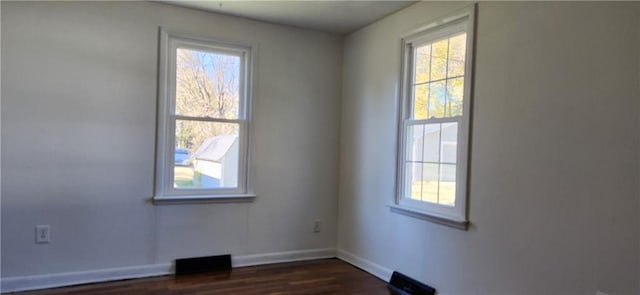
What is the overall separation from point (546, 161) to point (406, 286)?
1505mm

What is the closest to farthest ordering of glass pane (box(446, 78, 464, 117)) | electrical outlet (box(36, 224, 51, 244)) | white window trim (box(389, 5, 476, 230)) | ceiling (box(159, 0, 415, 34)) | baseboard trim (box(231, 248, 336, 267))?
white window trim (box(389, 5, 476, 230)) → glass pane (box(446, 78, 464, 117)) → electrical outlet (box(36, 224, 51, 244)) → ceiling (box(159, 0, 415, 34)) → baseboard trim (box(231, 248, 336, 267))

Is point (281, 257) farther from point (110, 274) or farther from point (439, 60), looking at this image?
point (439, 60)

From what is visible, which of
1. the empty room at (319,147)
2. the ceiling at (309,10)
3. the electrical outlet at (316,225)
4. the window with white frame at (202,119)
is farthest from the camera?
the electrical outlet at (316,225)

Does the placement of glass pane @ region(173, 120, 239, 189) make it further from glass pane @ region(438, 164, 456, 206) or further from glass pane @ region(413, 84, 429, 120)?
glass pane @ region(438, 164, 456, 206)

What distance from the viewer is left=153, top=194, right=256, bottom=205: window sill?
3.53 metres

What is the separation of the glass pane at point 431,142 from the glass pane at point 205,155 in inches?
67.4

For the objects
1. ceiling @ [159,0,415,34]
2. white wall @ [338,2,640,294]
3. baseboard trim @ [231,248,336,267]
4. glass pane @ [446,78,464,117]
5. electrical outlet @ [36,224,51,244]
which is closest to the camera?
white wall @ [338,2,640,294]

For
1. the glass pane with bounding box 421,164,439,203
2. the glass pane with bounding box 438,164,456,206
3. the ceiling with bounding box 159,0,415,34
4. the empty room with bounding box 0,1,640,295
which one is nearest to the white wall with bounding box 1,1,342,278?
the empty room with bounding box 0,1,640,295

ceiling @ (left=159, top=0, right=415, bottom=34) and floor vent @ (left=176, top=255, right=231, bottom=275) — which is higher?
ceiling @ (left=159, top=0, right=415, bottom=34)

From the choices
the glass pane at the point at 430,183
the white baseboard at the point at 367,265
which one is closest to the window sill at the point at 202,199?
the white baseboard at the point at 367,265

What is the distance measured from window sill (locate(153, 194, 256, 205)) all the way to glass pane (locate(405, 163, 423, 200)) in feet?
4.68

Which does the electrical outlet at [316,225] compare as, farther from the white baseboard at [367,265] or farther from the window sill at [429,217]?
the window sill at [429,217]

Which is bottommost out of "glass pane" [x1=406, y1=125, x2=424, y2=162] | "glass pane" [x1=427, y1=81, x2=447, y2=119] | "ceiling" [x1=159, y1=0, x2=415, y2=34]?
"glass pane" [x1=406, y1=125, x2=424, y2=162]

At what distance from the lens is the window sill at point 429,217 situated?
2863mm
